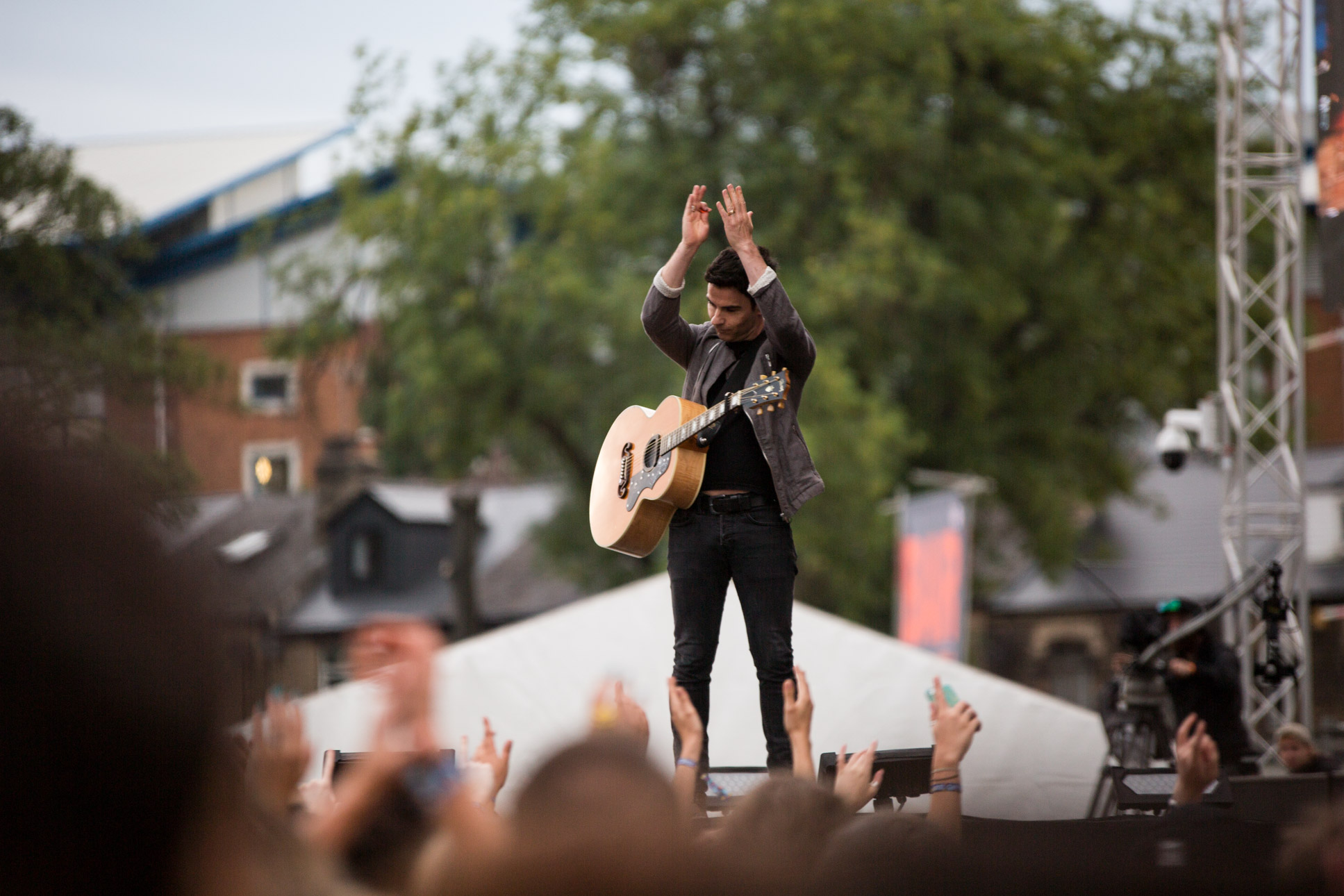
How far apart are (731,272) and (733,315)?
17 cm

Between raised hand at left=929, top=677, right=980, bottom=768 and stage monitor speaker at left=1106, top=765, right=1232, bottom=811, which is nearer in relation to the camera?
raised hand at left=929, top=677, right=980, bottom=768

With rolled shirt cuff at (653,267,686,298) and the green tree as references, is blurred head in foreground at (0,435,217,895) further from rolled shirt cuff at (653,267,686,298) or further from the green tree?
the green tree

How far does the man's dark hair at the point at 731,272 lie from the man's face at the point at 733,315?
0.02m

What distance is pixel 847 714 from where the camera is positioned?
9430 millimetres

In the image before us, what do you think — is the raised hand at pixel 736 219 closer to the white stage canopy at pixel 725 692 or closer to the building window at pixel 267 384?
the white stage canopy at pixel 725 692

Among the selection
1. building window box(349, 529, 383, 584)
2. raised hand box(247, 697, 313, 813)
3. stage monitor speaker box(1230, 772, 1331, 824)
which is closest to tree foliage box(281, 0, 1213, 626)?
building window box(349, 529, 383, 584)

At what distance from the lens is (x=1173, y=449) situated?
1250cm

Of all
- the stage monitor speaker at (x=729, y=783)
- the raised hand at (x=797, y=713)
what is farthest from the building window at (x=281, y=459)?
the raised hand at (x=797, y=713)

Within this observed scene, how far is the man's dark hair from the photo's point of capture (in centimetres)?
452

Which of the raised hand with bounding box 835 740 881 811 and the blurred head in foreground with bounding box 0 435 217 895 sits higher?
the blurred head in foreground with bounding box 0 435 217 895

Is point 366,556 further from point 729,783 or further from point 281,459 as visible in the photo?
point 729,783

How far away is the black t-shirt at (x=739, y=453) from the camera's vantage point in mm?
4668

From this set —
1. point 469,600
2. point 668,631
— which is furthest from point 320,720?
point 469,600

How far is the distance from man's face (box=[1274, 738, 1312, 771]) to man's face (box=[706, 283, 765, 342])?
5.72 m
